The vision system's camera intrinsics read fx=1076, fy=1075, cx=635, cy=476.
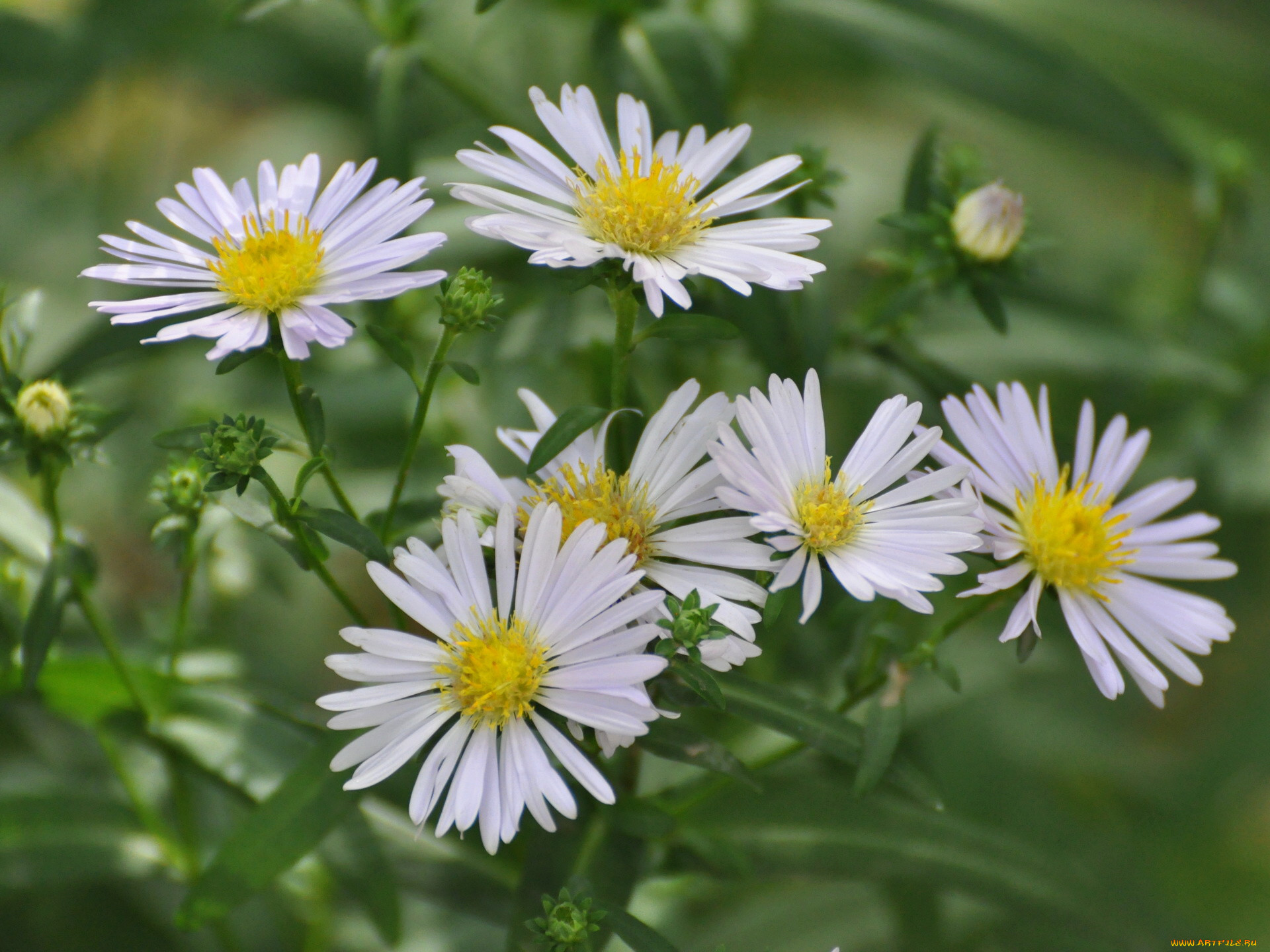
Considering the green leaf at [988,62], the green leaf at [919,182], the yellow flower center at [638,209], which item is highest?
the green leaf at [988,62]

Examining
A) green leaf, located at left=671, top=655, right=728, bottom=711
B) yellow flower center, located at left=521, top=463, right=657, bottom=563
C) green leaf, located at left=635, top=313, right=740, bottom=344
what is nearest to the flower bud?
green leaf, located at left=635, top=313, right=740, bottom=344

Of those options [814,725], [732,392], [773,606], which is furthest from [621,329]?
[732,392]

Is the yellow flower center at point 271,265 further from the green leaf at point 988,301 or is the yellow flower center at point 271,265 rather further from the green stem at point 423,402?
the green leaf at point 988,301

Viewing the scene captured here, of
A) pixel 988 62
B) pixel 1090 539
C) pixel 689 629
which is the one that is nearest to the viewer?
pixel 689 629

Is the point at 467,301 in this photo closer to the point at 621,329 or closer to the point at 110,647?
the point at 621,329

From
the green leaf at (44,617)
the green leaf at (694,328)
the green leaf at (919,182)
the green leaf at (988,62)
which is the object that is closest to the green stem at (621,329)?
the green leaf at (694,328)

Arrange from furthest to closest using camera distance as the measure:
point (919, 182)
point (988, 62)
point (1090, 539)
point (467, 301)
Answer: point (988, 62), point (919, 182), point (1090, 539), point (467, 301)
